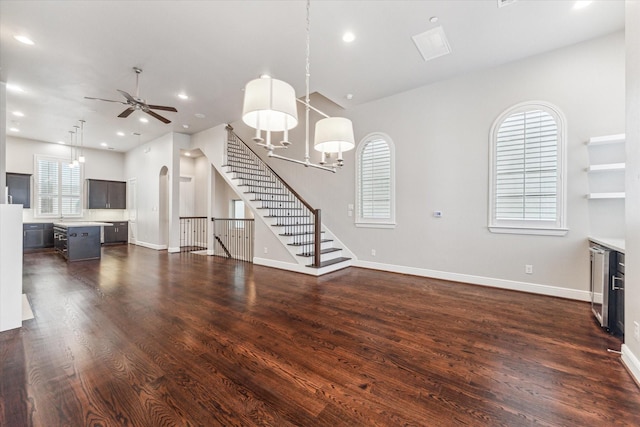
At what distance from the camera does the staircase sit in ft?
17.3

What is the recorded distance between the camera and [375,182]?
5.46m

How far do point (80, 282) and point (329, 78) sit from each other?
Answer: 5.50 meters

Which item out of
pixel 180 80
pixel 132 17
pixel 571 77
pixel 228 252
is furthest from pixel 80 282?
pixel 571 77

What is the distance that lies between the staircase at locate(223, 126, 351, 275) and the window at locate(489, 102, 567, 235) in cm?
298

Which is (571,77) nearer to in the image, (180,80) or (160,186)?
(180,80)

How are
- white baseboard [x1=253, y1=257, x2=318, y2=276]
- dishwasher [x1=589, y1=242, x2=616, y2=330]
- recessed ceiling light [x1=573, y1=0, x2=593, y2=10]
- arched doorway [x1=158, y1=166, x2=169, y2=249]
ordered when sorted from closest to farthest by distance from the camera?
dishwasher [x1=589, y1=242, x2=616, y2=330], recessed ceiling light [x1=573, y1=0, x2=593, y2=10], white baseboard [x1=253, y1=257, x2=318, y2=276], arched doorway [x1=158, y1=166, x2=169, y2=249]

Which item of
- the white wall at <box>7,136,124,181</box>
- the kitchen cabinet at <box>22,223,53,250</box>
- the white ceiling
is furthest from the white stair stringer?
the kitchen cabinet at <box>22,223,53,250</box>

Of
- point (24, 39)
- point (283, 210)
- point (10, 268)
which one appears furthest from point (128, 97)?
point (283, 210)

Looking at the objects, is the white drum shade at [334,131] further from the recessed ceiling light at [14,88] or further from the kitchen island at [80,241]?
the kitchen island at [80,241]

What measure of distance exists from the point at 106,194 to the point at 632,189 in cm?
1291

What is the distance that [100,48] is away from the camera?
146 inches

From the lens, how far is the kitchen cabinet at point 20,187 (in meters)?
7.75

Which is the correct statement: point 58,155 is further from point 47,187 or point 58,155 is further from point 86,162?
point 47,187

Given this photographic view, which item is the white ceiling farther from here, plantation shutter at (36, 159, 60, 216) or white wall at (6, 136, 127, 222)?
plantation shutter at (36, 159, 60, 216)
